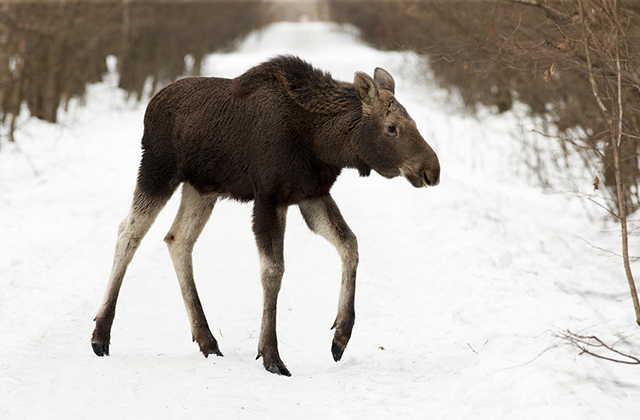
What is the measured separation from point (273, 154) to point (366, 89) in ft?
2.67

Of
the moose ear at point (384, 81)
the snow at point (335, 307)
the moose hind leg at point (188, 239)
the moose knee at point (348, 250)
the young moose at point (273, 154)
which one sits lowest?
the snow at point (335, 307)

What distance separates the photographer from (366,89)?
4.64 meters

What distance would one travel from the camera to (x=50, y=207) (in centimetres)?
945

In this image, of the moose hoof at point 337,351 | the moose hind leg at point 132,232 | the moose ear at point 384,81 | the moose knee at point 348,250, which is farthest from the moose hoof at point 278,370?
the moose ear at point 384,81

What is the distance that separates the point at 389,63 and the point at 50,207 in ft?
78.2

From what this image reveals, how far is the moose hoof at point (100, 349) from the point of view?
191 inches

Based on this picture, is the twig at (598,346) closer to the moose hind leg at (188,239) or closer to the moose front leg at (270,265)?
the moose front leg at (270,265)

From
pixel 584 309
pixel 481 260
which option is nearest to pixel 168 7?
pixel 481 260

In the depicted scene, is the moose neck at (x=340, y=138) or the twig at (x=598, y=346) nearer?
the twig at (x=598, y=346)

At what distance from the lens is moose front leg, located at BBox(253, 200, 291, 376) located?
4.64m

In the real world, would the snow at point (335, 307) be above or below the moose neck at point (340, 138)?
below

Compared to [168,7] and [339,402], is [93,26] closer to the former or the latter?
[168,7]

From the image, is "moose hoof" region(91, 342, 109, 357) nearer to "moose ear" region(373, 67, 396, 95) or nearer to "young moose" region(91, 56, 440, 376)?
"young moose" region(91, 56, 440, 376)

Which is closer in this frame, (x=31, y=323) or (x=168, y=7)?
(x=31, y=323)
